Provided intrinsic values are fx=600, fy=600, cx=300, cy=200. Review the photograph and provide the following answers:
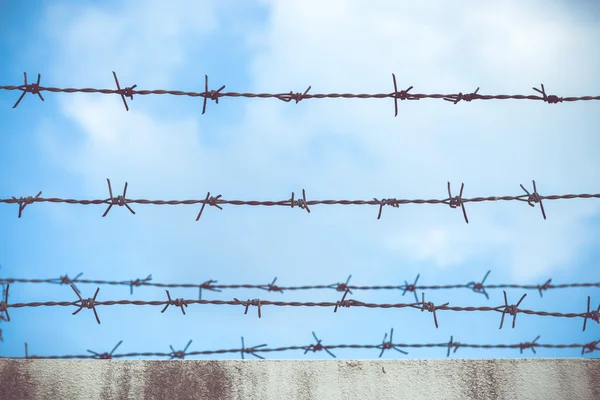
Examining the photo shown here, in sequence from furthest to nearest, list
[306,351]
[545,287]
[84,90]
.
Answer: [545,287], [306,351], [84,90]

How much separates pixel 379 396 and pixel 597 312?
1086 mm

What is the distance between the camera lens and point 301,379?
2.45 meters

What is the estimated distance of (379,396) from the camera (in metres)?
2.45

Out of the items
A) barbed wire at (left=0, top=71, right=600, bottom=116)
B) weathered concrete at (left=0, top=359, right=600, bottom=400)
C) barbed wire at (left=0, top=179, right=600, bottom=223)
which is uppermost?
barbed wire at (left=0, top=71, right=600, bottom=116)

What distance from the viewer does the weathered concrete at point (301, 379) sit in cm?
239

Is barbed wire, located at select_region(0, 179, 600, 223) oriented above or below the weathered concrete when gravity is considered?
above

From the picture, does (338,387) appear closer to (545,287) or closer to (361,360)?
(361,360)

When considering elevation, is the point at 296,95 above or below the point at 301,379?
above

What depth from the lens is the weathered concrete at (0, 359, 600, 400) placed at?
239 cm

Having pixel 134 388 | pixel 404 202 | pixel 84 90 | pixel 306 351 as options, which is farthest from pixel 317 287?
pixel 84 90

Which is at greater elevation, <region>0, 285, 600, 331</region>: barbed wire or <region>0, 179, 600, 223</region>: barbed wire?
<region>0, 179, 600, 223</region>: barbed wire

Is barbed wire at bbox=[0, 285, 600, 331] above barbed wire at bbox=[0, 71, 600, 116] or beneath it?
beneath

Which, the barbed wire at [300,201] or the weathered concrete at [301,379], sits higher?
the barbed wire at [300,201]

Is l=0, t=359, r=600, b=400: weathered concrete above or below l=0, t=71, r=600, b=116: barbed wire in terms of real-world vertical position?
below
